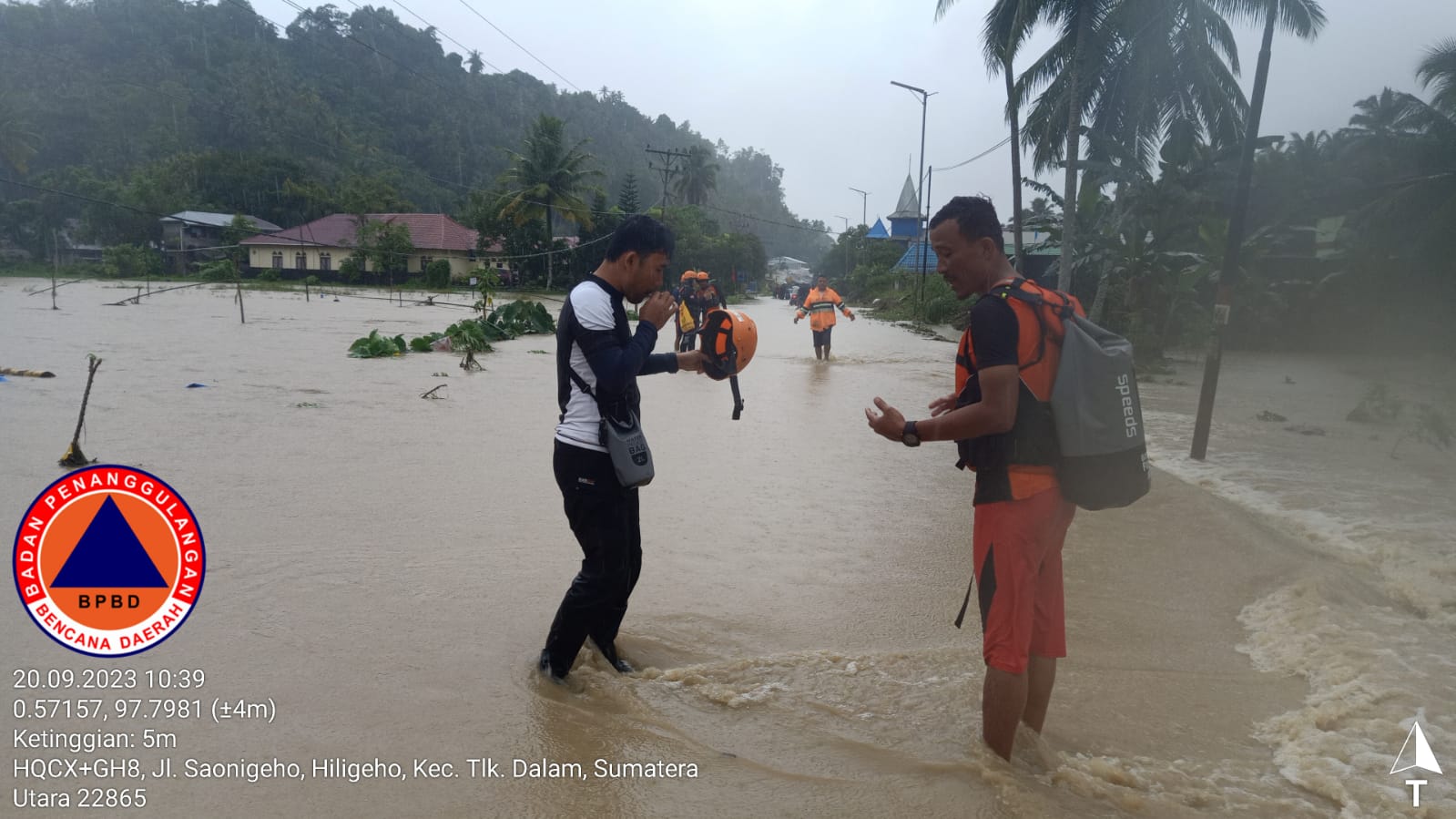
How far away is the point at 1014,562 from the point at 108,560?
3.38m

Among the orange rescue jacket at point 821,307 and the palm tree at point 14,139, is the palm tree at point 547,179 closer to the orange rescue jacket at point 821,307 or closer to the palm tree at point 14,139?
the orange rescue jacket at point 821,307

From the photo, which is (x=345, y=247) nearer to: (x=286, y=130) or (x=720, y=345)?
(x=286, y=130)

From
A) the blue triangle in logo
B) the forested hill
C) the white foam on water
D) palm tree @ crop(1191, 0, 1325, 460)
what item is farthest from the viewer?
the forested hill

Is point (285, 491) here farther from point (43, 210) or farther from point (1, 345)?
point (43, 210)

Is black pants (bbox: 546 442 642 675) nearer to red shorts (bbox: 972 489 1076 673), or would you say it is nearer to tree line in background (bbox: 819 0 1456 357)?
red shorts (bbox: 972 489 1076 673)

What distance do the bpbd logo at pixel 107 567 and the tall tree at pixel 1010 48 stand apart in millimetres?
20312

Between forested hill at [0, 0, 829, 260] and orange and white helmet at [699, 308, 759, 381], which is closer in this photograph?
orange and white helmet at [699, 308, 759, 381]

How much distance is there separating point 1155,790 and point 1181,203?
21970 mm

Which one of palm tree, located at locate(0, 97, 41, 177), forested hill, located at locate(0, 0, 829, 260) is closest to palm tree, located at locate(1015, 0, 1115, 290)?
forested hill, located at locate(0, 0, 829, 260)

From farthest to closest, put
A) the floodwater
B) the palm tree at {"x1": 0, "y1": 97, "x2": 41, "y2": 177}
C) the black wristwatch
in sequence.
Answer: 1. the palm tree at {"x1": 0, "y1": 97, "x2": 41, "y2": 177}
2. the floodwater
3. the black wristwatch

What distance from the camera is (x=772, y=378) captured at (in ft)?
50.3

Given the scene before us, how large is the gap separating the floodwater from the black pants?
0.84 feet

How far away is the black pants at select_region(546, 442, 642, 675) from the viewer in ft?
11.1

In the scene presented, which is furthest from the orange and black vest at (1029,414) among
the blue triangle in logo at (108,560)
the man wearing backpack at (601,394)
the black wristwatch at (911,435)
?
the blue triangle in logo at (108,560)
